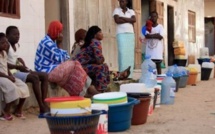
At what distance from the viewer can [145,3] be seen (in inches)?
578

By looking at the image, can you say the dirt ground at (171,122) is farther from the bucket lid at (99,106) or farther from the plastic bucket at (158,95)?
the bucket lid at (99,106)

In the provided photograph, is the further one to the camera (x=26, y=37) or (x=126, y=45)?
(x=126, y=45)

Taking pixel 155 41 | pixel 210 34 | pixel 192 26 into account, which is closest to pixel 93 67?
pixel 155 41

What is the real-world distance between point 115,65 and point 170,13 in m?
6.41

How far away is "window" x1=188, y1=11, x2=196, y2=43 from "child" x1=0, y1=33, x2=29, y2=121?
13.5m

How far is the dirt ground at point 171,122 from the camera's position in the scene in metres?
5.18

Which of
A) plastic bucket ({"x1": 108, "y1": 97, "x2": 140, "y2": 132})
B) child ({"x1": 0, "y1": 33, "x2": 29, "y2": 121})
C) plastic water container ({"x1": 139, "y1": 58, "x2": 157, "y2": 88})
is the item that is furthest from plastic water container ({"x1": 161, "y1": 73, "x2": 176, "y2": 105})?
child ({"x1": 0, "y1": 33, "x2": 29, "y2": 121})

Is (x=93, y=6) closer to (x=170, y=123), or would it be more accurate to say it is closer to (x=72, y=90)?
(x=72, y=90)

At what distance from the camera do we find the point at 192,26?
19031mm

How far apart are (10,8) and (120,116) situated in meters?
3.47

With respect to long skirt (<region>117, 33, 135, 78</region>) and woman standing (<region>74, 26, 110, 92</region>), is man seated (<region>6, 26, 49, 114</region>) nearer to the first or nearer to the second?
woman standing (<region>74, 26, 110, 92</region>)

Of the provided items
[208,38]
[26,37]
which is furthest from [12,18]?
[208,38]

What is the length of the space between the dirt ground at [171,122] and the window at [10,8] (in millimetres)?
1823

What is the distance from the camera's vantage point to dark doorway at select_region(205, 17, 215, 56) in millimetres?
23942
